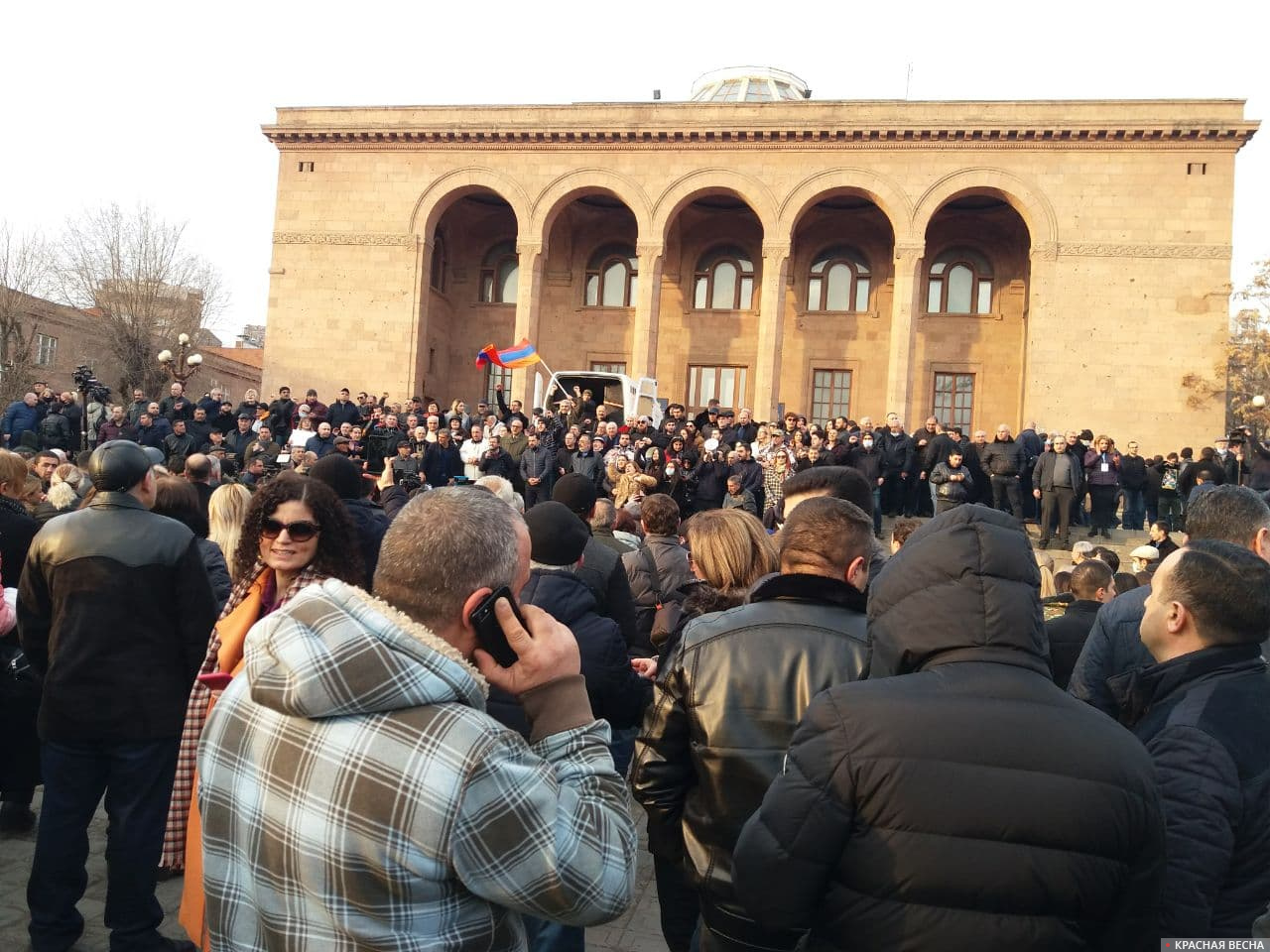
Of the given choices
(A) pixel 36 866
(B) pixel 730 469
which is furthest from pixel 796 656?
(B) pixel 730 469

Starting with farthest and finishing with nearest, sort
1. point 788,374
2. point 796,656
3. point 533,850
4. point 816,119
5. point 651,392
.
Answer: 1. point 788,374
2. point 816,119
3. point 651,392
4. point 796,656
5. point 533,850

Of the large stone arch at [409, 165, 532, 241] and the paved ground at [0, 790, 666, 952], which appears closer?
the paved ground at [0, 790, 666, 952]

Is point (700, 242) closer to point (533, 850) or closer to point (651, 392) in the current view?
point (651, 392)

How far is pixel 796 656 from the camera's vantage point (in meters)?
2.71

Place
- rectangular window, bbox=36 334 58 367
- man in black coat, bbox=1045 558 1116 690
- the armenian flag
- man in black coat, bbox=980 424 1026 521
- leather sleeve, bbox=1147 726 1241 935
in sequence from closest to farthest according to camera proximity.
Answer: leather sleeve, bbox=1147 726 1241 935 < man in black coat, bbox=1045 558 1116 690 < man in black coat, bbox=980 424 1026 521 < the armenian flag < rectangular window, bbox=36 334 58 367

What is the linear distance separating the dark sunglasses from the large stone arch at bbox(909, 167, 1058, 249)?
25.9 meters

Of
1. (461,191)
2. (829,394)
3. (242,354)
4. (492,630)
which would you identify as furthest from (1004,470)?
(242,354)

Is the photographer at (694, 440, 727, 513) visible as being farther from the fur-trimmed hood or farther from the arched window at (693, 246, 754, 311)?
the arched window at (693, 246, 754, 311)

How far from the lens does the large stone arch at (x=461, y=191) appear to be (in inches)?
1133

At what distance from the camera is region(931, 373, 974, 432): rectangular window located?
29.4 meters

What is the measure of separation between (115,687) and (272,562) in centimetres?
99

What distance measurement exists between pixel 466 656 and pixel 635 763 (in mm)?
1168

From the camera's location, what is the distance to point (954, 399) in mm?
29578

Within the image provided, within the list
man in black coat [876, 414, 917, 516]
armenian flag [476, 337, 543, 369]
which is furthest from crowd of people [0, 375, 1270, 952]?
armenian flag [476, 337, 543, 369]
